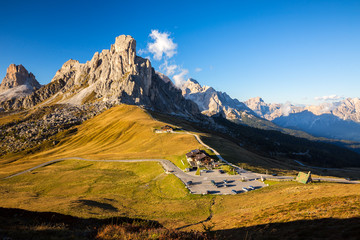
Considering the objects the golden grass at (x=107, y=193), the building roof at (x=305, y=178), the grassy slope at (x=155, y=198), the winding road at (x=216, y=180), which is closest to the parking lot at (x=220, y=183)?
the winding road at (x=216, y=180)

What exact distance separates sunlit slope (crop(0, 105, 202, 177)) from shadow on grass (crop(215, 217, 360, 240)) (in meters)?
60.0

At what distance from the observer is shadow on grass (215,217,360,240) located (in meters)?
14.8

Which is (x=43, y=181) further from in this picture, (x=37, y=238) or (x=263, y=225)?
(x=263, y=225)

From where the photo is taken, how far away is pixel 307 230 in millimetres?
17469

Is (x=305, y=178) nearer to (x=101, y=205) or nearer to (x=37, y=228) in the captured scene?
(x=101, y=205)

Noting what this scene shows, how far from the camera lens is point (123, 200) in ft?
151

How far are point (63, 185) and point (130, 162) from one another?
27047 mm

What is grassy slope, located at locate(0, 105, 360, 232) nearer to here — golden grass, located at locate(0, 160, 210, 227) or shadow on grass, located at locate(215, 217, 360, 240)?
golden grass, located at locate(0, 160, 210, 227)

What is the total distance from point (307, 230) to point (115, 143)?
12516 centimetres

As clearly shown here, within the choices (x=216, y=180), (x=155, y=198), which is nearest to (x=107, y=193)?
(x=155, y=198)

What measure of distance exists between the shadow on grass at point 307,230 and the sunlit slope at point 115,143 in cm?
6000

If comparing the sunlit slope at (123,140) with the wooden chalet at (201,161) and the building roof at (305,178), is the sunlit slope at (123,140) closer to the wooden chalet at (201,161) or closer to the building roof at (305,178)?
the wooden chalet at (201,161)

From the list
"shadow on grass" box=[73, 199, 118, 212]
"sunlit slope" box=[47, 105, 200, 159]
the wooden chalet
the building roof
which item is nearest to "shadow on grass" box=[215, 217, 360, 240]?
"shadow on grass" box=[73, 199, 118, 212]

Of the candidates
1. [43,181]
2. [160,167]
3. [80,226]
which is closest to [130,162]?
[160,167]
